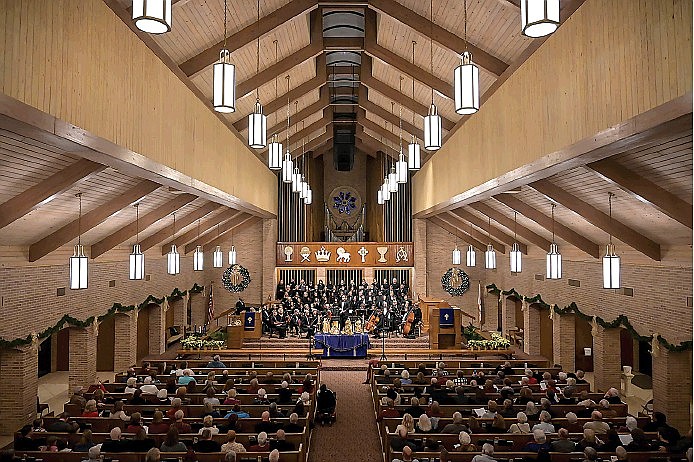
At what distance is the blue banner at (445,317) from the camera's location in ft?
65.8

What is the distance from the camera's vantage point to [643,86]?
5.85 m

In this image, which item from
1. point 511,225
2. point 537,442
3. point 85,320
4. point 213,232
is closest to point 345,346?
point 511,225

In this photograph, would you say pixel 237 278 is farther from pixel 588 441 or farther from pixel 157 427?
pixel 588 441

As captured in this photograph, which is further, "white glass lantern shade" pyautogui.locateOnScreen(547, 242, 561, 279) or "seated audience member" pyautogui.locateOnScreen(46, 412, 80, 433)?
"white glass lantern shade" pyautogui.locateOnScreen(547, 242, 561, 279)

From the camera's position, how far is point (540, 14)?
427 centimetres

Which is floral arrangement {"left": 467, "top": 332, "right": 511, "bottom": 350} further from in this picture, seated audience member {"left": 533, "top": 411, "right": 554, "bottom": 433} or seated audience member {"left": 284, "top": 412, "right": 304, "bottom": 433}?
seated audience member {"left": 284, "top": 412, "right": 304, "bottom": 433}

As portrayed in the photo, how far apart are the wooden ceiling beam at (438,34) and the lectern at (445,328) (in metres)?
10.5

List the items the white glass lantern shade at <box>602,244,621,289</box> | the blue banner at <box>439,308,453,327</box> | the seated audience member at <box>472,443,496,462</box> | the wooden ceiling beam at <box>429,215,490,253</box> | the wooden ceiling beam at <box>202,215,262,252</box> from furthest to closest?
the wooden ceiling beam at <box>202,215,262,252</box>
the wooden ceiling beam at <box>429,215,490,253</box>
the blue banner at <box>439,308,453,327</box>
the white glass lantern shade at <box>602,244,621,289</box>
the seated audience member at <box>472,443,496,462</box>

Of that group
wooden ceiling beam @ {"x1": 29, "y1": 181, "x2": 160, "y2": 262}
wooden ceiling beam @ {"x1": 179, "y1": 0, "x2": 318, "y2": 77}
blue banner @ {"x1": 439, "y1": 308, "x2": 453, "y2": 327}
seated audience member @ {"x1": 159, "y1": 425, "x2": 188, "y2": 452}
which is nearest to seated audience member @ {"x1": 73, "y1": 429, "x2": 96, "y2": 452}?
seated audience member @ {"x1": 159, "y1": 425, "x2": 188, "y2": 452}

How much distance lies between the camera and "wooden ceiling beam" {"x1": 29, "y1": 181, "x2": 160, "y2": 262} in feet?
37.5

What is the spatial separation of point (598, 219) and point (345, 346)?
9964 mm

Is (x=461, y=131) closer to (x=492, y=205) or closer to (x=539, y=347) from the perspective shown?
(x=492, y=205)

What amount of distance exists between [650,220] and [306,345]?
12740 millimetres

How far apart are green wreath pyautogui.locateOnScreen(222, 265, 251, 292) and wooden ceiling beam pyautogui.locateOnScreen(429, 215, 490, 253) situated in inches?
327
